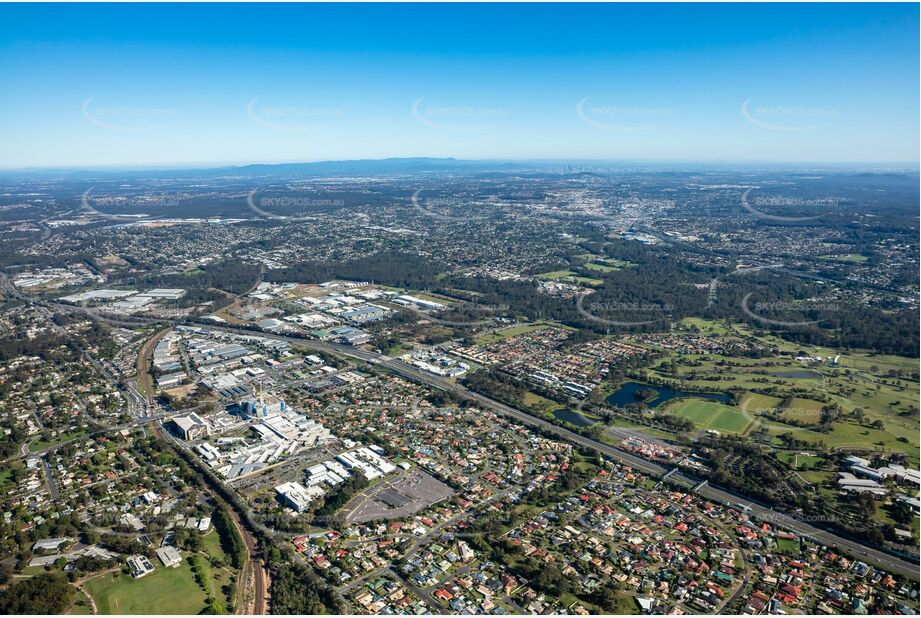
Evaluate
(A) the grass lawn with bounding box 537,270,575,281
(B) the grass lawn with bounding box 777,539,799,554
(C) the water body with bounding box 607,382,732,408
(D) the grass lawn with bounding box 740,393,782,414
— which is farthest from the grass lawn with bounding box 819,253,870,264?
(B) the grass lawn with bounding box 777,539,799,554

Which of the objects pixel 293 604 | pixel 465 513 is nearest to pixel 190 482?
pixel 293 604

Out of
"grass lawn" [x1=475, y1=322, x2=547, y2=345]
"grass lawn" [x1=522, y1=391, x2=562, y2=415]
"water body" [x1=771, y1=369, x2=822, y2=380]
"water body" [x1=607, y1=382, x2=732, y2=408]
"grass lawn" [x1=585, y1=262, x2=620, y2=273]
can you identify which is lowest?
"water body" [x1=607, y1=382, x2=732, y2=408]

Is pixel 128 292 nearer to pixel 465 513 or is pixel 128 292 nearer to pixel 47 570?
pixel 47 570

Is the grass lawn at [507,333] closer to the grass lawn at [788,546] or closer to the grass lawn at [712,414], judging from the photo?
the grass lawn at [712,414]

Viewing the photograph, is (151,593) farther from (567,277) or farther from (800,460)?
(567,277)

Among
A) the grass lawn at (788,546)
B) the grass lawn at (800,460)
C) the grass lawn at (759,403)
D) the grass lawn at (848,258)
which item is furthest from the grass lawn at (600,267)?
the grass lawn at (788,546)

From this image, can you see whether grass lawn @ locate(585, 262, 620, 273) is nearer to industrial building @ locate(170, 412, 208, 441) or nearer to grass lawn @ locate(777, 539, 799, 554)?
grass lawn @ locate(777, 539, 799, 554)
